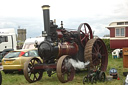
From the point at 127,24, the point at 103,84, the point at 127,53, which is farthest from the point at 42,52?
the point at 127,24

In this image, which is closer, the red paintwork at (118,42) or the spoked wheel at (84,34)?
the spoked wheel at (84,34)

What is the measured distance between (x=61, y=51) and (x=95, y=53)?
1.90 m

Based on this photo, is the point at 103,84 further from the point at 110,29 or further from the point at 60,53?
the point at 110,29

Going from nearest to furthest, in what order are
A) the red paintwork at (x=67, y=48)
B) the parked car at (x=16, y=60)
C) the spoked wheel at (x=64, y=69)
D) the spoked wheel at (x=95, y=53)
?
the spoked wheel at (x=64, y=69), the red paintwork at (x=67, y=48), the spoked wheel at (x=95, y=53), the parked car at (x=16, y=60)

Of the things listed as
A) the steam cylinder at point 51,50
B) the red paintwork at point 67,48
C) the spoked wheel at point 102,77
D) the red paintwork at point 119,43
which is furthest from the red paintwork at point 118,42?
the steam cylinder at point 51,50

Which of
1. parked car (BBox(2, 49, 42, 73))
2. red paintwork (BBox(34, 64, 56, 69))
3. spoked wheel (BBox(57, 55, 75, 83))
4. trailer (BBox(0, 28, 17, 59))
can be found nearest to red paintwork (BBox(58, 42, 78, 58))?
spoked wheel (BBox(57, 55, 75, 83))

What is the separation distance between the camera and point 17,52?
32.2ft

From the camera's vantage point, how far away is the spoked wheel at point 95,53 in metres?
8.39

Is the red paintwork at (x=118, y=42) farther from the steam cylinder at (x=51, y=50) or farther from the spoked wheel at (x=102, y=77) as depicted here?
the steam cylinder at (x=51, y=50)

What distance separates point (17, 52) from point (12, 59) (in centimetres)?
47

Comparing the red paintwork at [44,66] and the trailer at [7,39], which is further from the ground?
the trailer at [7,39]

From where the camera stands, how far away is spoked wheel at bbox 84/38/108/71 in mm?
8391

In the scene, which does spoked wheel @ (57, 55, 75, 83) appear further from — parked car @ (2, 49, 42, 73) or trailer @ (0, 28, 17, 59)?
trailer @ (0, 28, 17, 59)

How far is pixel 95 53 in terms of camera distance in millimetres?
8914
